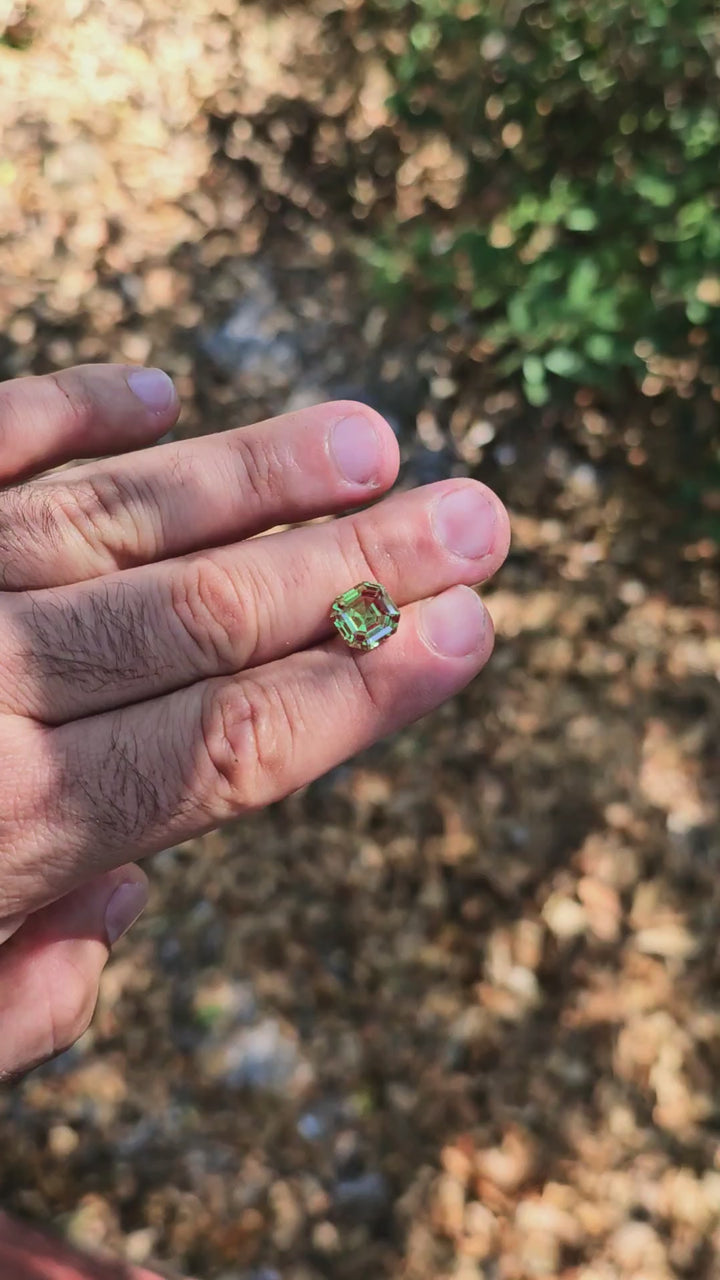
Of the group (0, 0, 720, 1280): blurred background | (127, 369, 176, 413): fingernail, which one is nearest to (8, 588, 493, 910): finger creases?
(127, 369, 176, 413): fingernail

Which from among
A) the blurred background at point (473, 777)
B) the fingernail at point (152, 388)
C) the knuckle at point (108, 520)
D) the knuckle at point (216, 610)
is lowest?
the blurred background at point (473, 777)

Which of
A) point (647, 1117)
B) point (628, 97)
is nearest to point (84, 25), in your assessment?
point (628, 97)

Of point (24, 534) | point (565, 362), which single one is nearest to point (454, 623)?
point (24, 534)

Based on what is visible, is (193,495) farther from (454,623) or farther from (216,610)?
(454,623)

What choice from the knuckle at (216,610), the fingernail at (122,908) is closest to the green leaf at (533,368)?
the knuckle at (216,610)

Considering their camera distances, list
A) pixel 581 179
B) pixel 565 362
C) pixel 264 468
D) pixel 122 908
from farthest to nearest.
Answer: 1. pixel 581 179
2. pixel 565 362
3. pixel 122 908
4. pixel 264 468

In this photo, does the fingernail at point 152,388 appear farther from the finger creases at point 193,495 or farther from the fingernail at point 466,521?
the fingernail at point 466,521

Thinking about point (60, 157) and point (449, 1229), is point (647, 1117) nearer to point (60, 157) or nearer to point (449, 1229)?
point (449, 1229)
